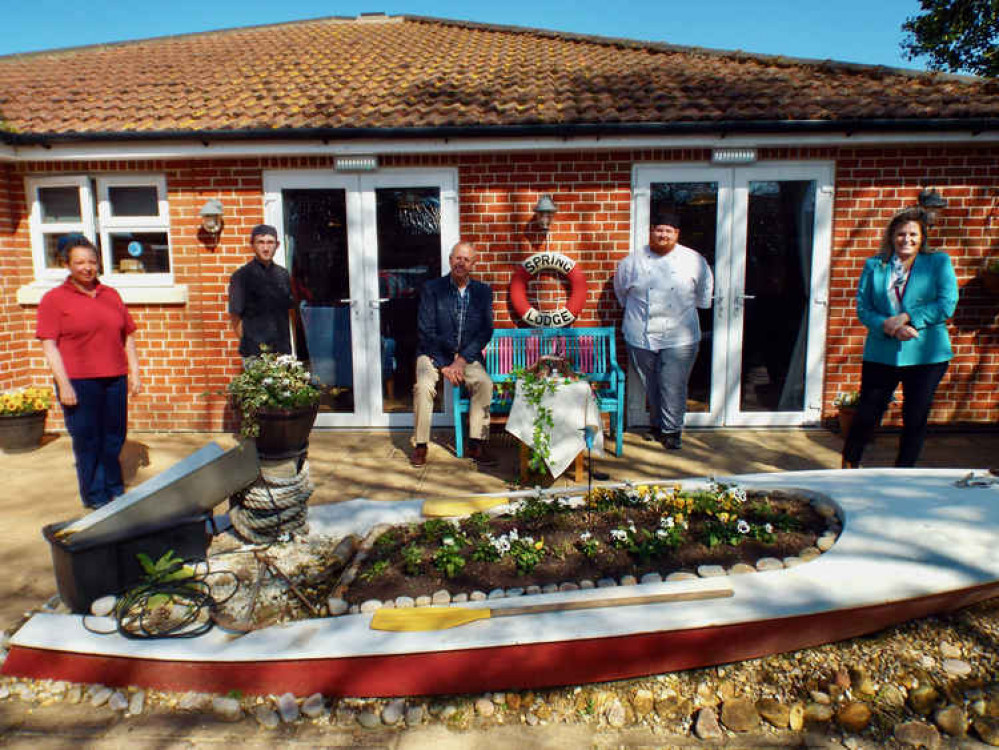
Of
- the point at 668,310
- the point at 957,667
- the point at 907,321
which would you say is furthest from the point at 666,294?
the point at 957,667

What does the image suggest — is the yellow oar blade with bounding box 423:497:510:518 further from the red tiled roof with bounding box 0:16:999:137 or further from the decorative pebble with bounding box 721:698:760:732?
the red tiled roof with bounding box 0:16:999:137

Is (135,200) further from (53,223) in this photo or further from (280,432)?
(280,432)

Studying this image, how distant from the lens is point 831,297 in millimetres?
6348

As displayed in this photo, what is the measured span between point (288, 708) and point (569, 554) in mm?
1341

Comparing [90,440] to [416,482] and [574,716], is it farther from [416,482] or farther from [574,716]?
[574,716]

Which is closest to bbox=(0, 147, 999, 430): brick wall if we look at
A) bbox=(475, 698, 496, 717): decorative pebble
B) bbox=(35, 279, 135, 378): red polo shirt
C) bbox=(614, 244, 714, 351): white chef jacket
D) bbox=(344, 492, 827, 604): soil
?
bbox=(614, 244, 714, 351): white chef jacket

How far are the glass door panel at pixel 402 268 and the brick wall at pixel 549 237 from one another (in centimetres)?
31

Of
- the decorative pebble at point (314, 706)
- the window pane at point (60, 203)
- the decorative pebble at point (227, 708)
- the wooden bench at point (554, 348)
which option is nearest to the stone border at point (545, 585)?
the decorative pebble at point (314, 706)

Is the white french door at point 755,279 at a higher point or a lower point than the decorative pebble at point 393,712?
higher

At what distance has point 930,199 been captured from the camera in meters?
6.02

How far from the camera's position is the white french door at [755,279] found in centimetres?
625

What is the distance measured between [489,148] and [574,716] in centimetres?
480

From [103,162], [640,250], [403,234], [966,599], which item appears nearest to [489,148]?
[403,234]

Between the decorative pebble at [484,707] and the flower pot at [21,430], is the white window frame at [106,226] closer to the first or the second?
the flower pot at [21,430]
